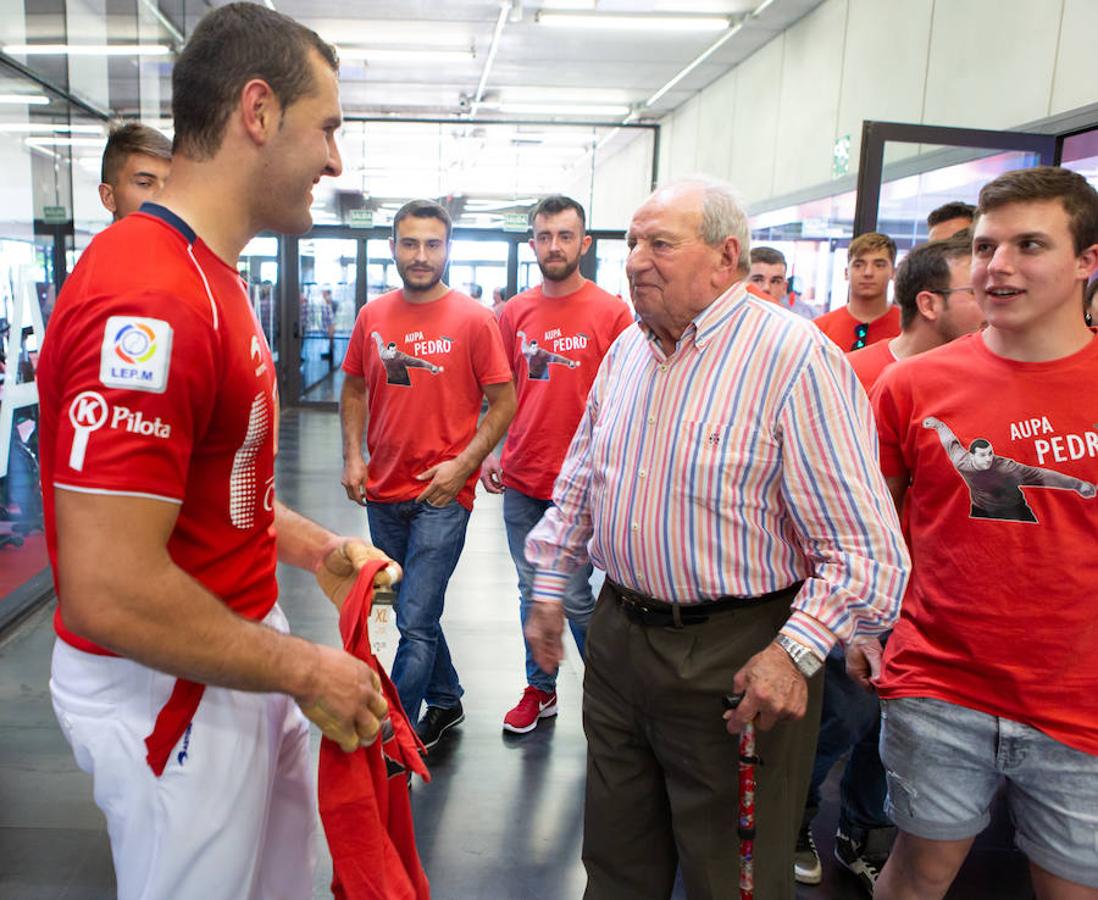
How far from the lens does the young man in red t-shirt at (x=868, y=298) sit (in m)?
4.12

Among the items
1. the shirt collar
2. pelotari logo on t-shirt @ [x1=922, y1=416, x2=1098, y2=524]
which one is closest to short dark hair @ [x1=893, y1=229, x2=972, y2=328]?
pelotari logo on t-shirt @ [x1=922, y1=416, x2=1098, y2=524]

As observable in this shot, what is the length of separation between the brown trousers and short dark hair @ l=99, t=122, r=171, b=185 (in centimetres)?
211

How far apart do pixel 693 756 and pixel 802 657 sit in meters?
0.31

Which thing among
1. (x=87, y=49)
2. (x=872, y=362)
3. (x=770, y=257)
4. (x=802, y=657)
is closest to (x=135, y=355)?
(x=802, y=657)

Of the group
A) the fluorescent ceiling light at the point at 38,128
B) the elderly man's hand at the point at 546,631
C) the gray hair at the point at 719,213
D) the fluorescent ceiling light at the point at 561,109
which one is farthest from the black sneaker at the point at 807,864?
the fluorescent ceiling light at the point at 561,109

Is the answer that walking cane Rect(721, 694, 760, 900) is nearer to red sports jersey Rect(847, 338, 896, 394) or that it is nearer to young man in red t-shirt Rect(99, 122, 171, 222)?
red sports jersey Rect(847, 338, 896, 394)

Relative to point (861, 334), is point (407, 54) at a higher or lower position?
higher

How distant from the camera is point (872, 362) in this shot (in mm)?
2816

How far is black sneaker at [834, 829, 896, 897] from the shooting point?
102 inches

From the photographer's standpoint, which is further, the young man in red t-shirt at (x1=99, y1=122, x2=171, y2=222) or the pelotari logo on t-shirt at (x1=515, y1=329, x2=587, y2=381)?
the pelotari logo on t-shirt at (x1=515, y1=329, x2=587, y2=381)

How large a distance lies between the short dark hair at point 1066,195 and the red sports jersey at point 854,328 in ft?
7.92

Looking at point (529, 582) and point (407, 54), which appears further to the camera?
point (407, 54)

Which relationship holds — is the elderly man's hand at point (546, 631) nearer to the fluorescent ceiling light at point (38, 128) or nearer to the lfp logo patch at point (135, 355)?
the lfp logo patch at point (135, 355)

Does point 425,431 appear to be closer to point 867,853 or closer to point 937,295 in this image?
point 937,295
